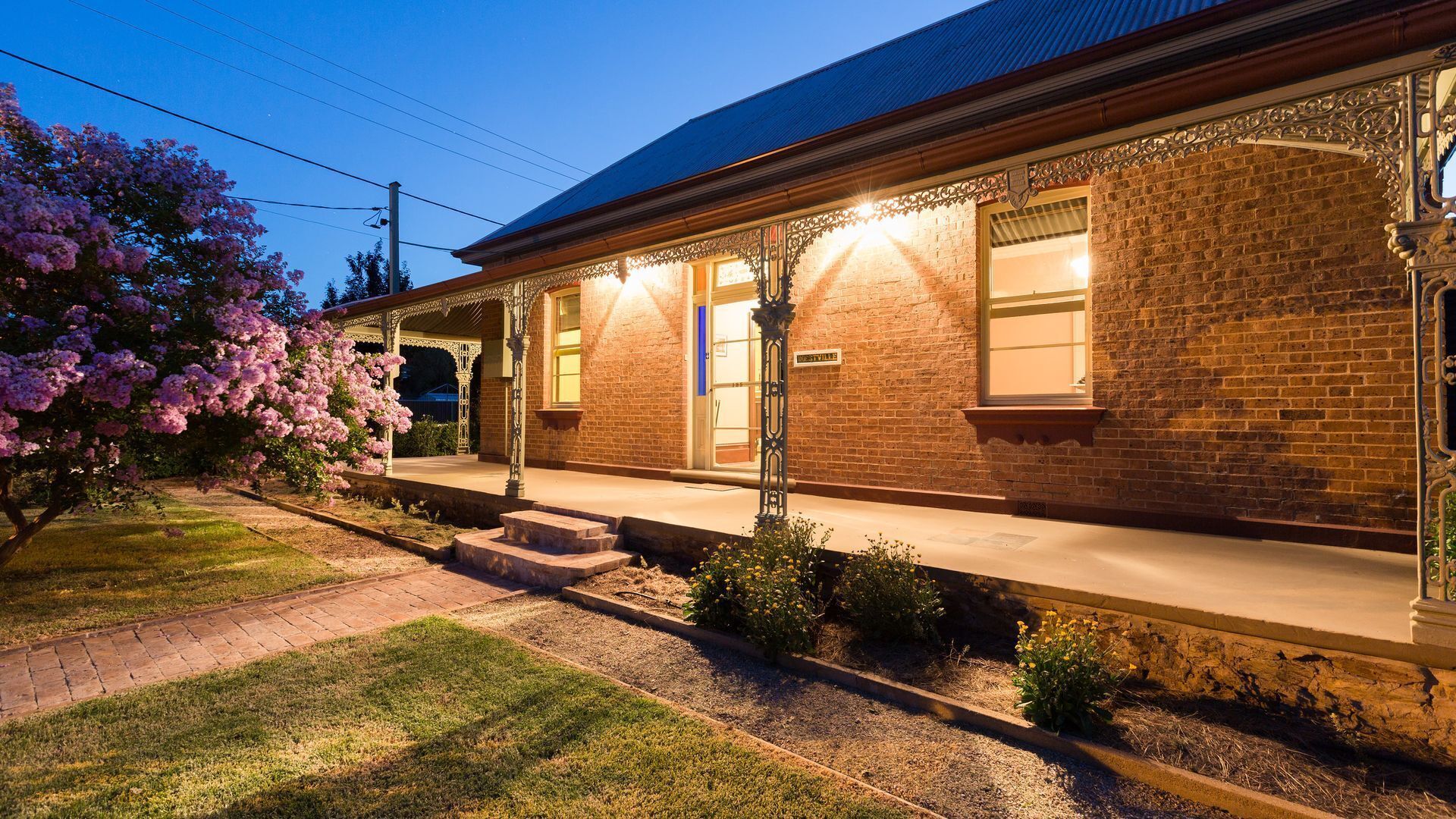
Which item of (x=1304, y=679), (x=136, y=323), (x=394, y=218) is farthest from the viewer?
(x=394, y=218)

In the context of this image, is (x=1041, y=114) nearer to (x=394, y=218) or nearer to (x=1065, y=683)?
(x=1065, y=683)

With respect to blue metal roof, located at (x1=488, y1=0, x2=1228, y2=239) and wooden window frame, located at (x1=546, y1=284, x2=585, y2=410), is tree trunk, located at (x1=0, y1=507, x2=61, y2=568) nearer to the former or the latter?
wooden window frame, located at (x1=546, y1=284, x2=585, y2=410)

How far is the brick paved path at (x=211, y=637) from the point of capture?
148 inches

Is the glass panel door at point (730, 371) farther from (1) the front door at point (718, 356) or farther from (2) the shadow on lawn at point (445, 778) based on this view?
(2) the shadow on lawn at point (445, 778)

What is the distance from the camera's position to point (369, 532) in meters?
8.12

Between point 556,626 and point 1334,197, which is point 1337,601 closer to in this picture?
point 1334,197

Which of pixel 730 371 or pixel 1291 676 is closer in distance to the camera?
pixel 1291 676

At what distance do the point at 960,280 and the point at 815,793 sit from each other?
18.1 feet

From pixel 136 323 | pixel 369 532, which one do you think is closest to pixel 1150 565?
pixel 136 323

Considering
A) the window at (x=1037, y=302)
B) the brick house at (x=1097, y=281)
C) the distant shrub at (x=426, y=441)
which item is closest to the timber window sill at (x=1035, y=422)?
the brick house at (x=1097, y=281)

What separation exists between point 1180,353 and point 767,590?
4218 millimetres

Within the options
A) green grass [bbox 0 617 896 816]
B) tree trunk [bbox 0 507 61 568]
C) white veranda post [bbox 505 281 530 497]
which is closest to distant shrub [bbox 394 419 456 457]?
white veranda post [bbox 505 281 530 497]

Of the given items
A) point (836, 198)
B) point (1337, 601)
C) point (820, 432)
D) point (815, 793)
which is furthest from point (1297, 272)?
point (815, 793)

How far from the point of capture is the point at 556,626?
189 inches
